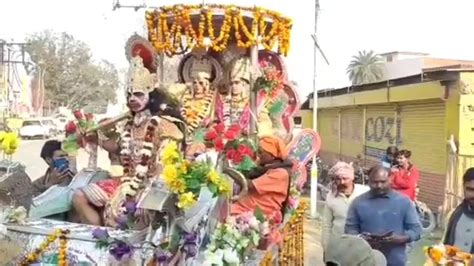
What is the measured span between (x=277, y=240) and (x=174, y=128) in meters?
1.25

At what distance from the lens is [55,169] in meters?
6.50

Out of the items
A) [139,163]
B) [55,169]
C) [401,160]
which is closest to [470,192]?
[139,163]

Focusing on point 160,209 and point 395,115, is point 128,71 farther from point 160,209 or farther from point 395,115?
point 395,115

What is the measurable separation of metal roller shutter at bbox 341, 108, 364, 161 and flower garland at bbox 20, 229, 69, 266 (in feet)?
49.2

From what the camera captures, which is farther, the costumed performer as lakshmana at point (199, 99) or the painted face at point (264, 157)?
the costumed performer as lakshmana at point (199, 99)

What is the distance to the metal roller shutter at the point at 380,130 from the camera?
53.7 feet

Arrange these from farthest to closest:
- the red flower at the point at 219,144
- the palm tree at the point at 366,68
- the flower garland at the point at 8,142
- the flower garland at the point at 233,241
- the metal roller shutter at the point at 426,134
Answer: the palm tree at the point at 366,68, the metal roller shutter at the point at 426,134, the flower garland at the point at 8,142, the red flower at the point at 219,144, the flower garland at the point at 233,241

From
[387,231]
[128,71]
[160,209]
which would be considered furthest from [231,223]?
[128,71]

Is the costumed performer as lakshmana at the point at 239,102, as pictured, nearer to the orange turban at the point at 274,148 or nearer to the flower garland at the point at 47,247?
the orange turban at the point at 274,148

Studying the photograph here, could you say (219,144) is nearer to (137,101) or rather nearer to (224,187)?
(137,101)

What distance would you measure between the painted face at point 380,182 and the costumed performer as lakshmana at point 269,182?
1.05m

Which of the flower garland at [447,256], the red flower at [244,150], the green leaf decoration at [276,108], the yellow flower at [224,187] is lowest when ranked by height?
the flower garland at [447,256]

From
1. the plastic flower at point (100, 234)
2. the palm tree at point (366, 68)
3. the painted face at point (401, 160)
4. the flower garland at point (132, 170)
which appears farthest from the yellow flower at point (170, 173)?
the palm tree at point (366, 68)

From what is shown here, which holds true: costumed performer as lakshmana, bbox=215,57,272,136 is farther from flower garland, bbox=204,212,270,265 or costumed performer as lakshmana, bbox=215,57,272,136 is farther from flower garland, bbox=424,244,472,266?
flower garland, bbox=424,244,472,266
